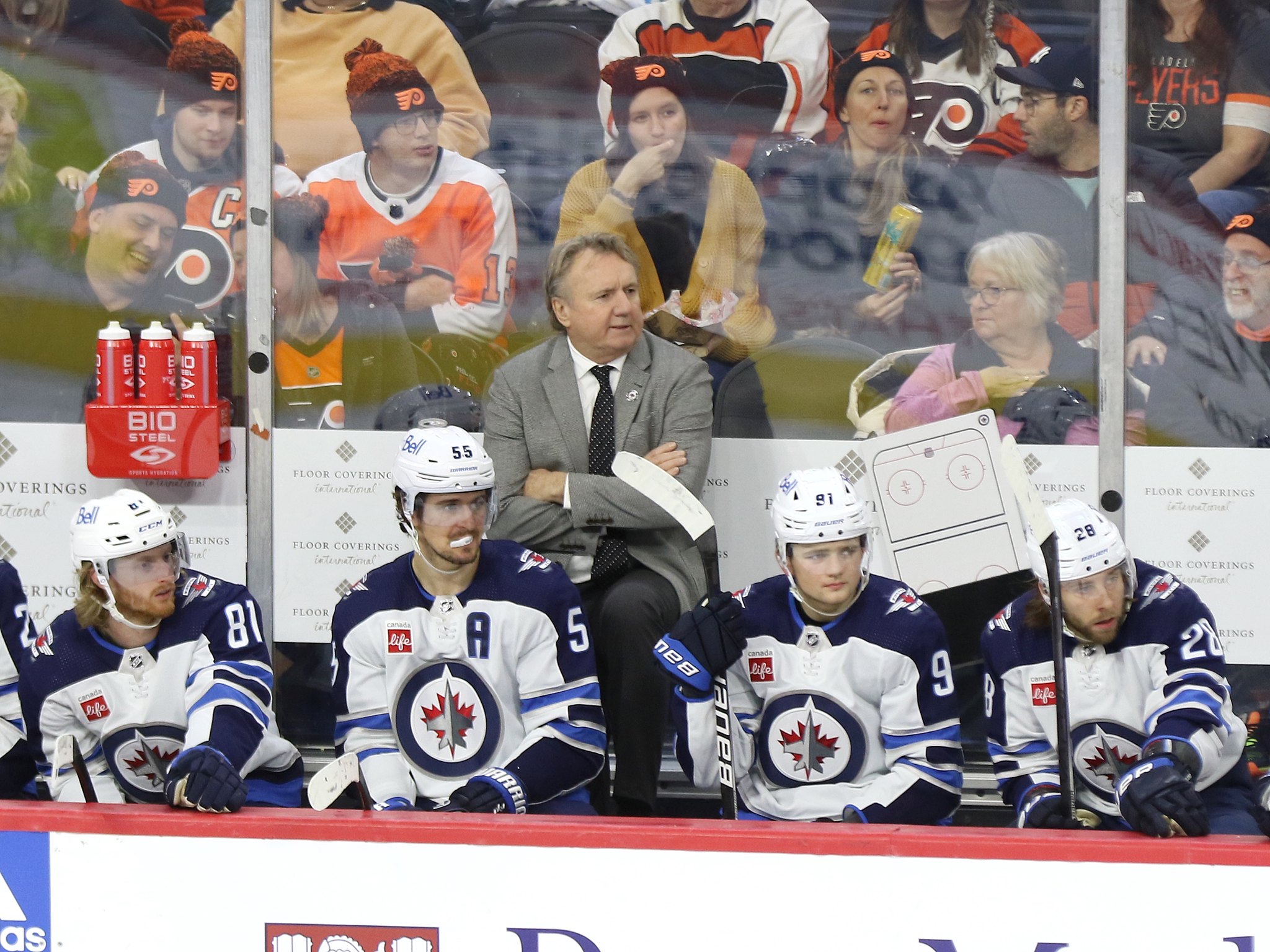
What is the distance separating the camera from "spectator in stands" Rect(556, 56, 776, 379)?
4207mm

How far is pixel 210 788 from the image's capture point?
244 cm

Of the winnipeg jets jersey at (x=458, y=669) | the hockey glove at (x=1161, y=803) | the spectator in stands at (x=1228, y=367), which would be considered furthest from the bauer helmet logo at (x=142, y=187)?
the hockey glove at (x=1161, y=803)

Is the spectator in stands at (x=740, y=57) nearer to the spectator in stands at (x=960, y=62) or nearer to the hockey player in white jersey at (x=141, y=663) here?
the spectator in stands at (x=960, y=62)

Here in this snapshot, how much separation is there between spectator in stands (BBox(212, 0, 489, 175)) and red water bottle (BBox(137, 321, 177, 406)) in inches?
24.7

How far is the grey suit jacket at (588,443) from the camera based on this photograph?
147 inches

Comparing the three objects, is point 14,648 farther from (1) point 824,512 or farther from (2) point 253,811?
(1) point 824,512

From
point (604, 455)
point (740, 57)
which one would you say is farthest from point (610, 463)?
point (740, 57)

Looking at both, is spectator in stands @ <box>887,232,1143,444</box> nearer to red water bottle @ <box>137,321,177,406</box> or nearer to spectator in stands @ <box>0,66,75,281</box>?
red water bottle @ <box>137,321,177,406</box>

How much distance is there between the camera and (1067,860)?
86.6 inches

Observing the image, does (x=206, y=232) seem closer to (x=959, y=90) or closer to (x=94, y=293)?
(x=94, y=293)

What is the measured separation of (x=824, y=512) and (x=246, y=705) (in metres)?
1.27

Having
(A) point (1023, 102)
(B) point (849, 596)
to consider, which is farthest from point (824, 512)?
(A) point (1023, 102)

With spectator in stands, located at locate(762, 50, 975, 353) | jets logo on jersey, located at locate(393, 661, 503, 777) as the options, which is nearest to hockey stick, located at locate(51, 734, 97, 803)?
jets logo on jersey, located at locate(393, 661, 503, 777)

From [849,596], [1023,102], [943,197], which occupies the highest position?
[1023,102]
